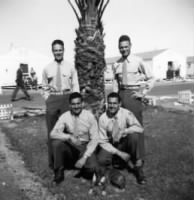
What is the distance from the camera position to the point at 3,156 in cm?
518

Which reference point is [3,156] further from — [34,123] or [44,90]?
[34,123]

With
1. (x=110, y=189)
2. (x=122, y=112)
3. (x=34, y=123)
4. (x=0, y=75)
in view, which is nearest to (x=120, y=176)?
(x=110, y=189)

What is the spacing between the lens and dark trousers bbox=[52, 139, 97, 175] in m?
3.58

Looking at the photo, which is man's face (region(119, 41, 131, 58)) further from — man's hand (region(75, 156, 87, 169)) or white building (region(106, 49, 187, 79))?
white building (region(106, 49, 187, 79))

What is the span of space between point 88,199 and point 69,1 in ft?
12.2

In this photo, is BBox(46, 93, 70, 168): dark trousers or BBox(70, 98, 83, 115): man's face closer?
BBox(70, 98, 83, 115): man's face

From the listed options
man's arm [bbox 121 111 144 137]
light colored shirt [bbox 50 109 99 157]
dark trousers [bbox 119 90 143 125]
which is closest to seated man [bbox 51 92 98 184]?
light colored shirt [bbox 50 109 99 157]

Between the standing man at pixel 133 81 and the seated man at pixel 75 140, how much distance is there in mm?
729

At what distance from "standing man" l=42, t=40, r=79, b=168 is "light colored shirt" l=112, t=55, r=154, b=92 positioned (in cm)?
85

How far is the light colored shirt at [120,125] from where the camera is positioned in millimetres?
3746

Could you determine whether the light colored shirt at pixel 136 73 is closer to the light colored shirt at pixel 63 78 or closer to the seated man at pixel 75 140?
the light colored shirt at pixel 63 78

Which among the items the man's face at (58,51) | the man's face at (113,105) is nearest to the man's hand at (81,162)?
the man's face at (113,105)

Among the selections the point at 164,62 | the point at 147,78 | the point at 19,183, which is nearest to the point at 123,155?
the point at 147,78

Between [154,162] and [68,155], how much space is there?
163 centimetres
